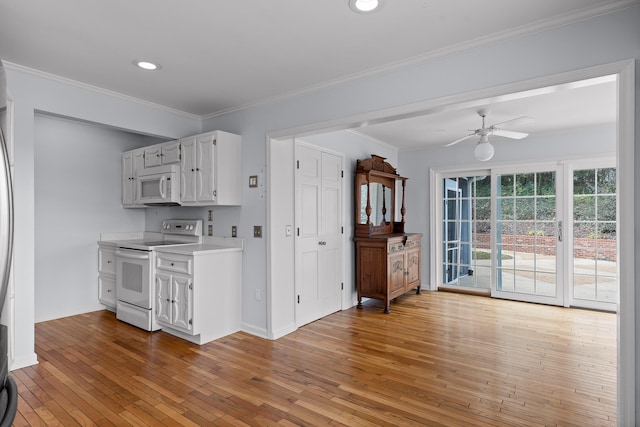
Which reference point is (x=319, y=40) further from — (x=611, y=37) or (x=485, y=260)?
(x=485, y=260)

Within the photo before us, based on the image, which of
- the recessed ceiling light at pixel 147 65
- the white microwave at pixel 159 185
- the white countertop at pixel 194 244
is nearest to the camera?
the recessed ceiling light at pixel 147 65

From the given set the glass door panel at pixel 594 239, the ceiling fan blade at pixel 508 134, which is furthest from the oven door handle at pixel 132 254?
the glass door panel at pixel 594 239

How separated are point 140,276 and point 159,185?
987mm

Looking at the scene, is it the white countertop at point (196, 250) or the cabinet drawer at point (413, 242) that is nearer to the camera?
the white countertop at point (196, 250)

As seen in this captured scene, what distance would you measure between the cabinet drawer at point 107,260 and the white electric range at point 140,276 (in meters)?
0.31

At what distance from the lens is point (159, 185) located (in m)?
3.96

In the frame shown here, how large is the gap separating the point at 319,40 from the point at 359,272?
3.11 metres

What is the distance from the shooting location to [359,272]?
188 inches

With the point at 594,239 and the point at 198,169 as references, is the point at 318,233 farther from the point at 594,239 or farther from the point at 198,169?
the point at 594,239

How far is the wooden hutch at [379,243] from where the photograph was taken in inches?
180

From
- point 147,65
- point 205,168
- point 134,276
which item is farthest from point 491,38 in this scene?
point 134,276

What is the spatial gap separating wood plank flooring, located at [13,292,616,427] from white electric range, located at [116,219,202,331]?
140 mm

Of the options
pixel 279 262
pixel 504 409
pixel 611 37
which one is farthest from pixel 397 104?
pixel 504 409

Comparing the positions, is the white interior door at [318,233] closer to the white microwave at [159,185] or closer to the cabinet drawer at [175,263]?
the cabinet drawer at [175,263]
